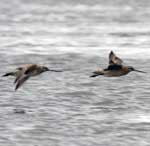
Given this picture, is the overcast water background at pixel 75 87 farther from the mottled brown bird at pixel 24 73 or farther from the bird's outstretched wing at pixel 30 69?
the bird's outstretched wing at pixel 30 69

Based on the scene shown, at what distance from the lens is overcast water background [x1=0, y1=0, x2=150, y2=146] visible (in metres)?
24.3

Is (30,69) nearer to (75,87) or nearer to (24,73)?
(24,73)

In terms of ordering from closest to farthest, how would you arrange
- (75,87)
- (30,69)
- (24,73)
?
(24,73) < (30,69) < (75,87)

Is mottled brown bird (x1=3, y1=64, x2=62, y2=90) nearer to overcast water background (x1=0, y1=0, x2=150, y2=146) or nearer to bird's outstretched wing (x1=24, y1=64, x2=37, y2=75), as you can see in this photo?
bird's outstretched wing (x1=24, y1=64, x2=37, y2=75)

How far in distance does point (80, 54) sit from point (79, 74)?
24.0 ft

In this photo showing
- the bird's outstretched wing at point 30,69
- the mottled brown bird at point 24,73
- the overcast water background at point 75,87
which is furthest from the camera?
the bird's outstretched wing at point 30,69

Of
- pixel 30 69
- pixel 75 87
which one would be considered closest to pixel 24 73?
pixel 30 69

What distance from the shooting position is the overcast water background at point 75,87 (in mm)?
24297

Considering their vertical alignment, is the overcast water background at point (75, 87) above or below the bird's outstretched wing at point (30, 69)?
below

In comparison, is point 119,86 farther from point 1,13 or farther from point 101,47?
point 1,13

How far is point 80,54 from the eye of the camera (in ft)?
144

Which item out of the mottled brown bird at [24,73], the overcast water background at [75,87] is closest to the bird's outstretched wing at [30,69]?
the mottled brown bird at [24,73]

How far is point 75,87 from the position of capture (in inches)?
1299

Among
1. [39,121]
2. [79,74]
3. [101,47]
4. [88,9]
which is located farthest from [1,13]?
[39,121]
